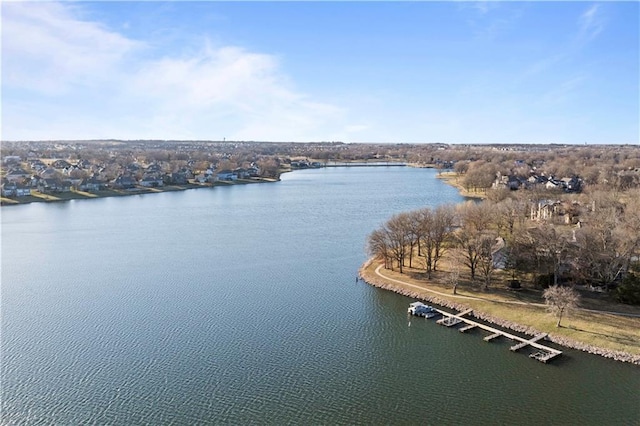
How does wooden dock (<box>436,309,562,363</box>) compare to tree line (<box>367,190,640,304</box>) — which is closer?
wooden dock (<box>436,309,562,363</box>)

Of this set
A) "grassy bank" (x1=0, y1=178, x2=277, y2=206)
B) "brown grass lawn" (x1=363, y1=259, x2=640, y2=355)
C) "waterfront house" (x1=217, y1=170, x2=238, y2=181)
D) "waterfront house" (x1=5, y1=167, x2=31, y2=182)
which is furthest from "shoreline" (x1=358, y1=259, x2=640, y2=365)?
"waterfront house" (x1=217, y1=170, x2=238, y2=181)

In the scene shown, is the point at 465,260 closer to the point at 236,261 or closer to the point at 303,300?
the point at 303,300

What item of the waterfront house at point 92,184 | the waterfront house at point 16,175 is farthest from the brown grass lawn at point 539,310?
the waterfront house at point 16,175

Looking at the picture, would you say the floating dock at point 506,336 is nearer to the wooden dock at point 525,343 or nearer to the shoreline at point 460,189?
the wooden dock at point 525,343

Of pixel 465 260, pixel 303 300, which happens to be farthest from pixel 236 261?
pixel 465 260

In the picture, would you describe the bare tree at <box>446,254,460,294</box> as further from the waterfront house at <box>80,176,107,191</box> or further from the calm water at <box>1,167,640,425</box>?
the waterfront house at <box>80,176,107,191</box>

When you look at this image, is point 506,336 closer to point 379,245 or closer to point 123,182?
point 379,245

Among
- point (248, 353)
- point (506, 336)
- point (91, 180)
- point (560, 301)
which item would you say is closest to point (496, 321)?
point (506, 336)
